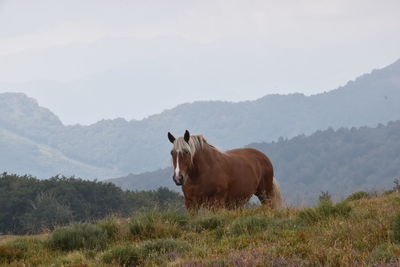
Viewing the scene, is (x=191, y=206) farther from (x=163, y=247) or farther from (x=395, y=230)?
(x=395, y=230)

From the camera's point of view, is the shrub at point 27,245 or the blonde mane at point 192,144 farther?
the blonde mane at point 192,144

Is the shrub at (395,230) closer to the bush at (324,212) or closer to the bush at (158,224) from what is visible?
the bush at (324,212)

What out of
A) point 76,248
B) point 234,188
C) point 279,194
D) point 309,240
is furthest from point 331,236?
point 279,194

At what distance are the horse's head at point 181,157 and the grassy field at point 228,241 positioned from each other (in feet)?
3.01

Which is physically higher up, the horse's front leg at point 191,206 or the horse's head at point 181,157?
the horse's head at point 181,157

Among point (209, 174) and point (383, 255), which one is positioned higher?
point (209, 174)

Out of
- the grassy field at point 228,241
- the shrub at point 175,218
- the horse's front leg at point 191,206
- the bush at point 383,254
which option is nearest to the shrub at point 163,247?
the grassy field at point 228,241

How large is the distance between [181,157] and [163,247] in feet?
12.4

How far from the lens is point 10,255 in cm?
936

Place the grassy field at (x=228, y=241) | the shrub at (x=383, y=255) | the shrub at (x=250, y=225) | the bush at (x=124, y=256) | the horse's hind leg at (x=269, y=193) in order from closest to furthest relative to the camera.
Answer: the shrub at (x=383, y=255) < the grassy field at (x=228, y=241) < the bush at (x=124, y=256) < the shrub at (x=250, y=225) < the horse's hind leg at (x=269, y=193)

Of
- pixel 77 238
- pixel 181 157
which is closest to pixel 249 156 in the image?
pixel 181 157

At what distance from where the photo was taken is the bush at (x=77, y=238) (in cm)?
993

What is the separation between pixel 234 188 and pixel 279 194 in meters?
2.99

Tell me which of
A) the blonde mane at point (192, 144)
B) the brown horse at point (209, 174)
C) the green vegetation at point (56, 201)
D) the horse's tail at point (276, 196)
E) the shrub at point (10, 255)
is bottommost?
the green vegetation at point (56, 201)
